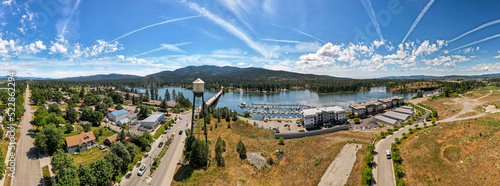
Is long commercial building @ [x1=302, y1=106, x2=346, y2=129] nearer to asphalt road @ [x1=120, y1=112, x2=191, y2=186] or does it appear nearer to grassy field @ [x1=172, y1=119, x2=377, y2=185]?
Answer: grassy field @ [x1=172, y1=119, x2=377, y2=185]

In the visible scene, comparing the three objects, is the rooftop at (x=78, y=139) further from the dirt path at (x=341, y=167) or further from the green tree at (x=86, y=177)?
the dirt path at (x=341, y=167)

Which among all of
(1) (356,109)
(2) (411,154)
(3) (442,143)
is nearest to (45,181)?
(2) (411,154)

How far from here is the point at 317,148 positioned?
29.1 metres

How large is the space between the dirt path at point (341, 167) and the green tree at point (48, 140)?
1557 inches

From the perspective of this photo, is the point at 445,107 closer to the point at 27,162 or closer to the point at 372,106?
the point at 372,106

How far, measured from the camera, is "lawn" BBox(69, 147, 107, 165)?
86.7 feet

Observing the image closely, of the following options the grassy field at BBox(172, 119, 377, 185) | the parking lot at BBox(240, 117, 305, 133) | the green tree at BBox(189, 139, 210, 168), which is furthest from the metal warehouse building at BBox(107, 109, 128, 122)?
the parking lot at BBox(240, 117, 305, 133)

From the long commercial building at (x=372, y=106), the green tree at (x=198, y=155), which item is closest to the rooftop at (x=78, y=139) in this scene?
the green tree at (x=198, y=155)

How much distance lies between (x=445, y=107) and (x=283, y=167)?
212ft

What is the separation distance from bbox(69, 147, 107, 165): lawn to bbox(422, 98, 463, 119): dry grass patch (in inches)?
3073

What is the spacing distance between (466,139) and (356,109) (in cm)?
2782

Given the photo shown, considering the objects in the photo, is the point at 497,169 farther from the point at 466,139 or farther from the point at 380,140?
the point at 380,140

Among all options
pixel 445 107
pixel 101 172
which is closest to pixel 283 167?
pixel 101 172

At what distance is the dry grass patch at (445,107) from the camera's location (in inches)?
1873
